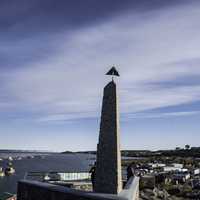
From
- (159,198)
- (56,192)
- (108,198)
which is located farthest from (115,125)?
(159,198)

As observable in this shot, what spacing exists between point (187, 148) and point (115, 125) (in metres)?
190

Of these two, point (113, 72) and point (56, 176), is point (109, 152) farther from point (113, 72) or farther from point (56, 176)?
point (56, 176)

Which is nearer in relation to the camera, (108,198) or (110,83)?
(108,198)

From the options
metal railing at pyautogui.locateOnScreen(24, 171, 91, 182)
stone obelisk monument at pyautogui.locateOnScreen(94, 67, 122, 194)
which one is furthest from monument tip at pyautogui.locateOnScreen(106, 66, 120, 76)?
metal railing at pyautogui.locateOnScreen(24, 171, 91, 182)

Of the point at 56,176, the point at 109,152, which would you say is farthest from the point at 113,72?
the point at 56,176

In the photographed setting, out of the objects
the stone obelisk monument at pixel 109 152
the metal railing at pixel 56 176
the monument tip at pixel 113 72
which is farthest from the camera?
the metal railing at pixel 56 176

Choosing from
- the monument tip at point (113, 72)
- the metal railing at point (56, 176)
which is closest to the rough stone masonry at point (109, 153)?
the monument tip at point (113, 72)

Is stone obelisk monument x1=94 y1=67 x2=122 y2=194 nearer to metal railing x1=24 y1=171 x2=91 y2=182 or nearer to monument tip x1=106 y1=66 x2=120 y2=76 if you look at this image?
monument tip x1=106 y1=66 x2=120 y2=76

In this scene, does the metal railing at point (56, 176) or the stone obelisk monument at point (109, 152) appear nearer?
the stone obelisk monument at point (109, 152)

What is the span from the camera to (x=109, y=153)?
13703mm

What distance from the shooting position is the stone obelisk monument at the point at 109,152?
13.7m

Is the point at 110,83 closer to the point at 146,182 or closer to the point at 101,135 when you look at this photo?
the point at 101,135

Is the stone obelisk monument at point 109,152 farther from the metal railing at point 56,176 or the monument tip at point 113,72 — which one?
the metal railing at point 56,176

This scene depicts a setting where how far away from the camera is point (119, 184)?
13844mm
